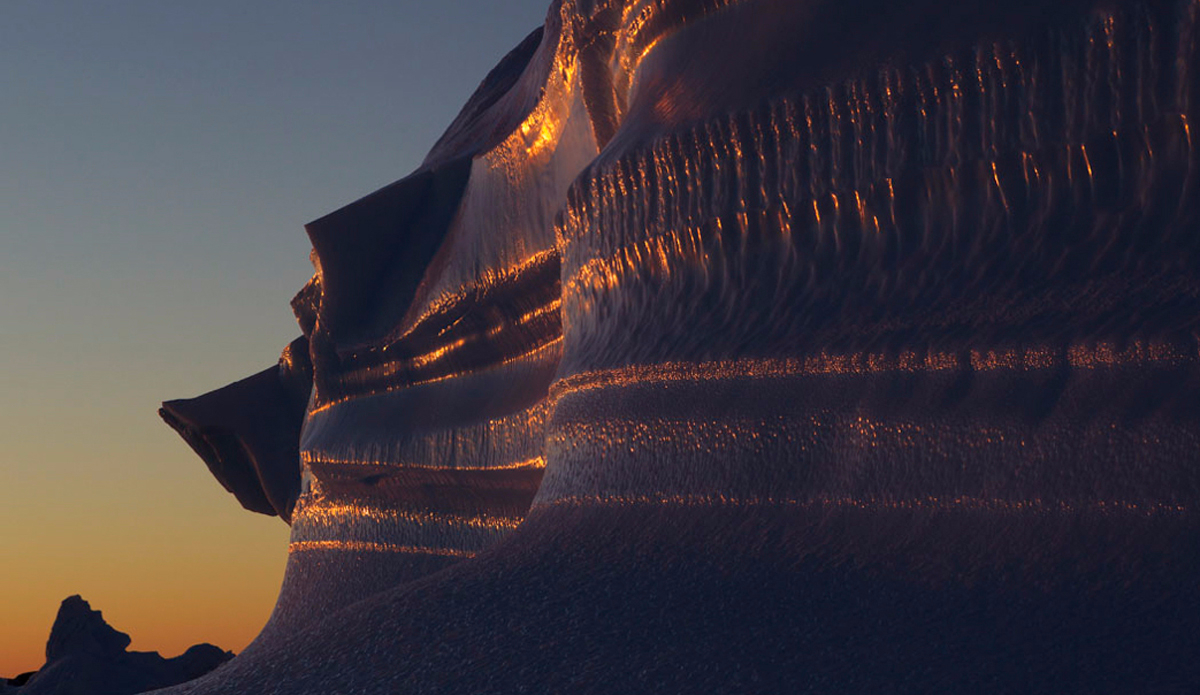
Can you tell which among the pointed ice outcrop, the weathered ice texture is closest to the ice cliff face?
the pointed ice outcrop

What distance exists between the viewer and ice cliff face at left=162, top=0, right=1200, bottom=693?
0.87 meters

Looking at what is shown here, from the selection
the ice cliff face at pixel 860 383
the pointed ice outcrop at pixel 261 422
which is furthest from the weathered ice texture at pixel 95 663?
the ice cliff face at pixel 860 383

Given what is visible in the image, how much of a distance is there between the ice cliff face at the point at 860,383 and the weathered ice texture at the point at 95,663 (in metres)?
→ 2.32

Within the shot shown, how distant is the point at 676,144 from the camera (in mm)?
1296

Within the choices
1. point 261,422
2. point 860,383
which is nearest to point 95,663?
point 261,422

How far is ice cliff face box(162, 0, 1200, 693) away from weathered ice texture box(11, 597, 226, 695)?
2.32m

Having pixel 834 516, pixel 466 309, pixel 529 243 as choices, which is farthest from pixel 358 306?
pixel 834 516

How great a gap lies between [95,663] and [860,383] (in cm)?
292

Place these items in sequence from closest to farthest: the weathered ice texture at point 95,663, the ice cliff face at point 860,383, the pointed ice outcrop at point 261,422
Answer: the ice cliff face at point 860,383 → the pointed ice outcrop at point 261,422 → the weathered ice texture at point 95,663

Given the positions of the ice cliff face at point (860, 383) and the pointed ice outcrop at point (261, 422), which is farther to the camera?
the pointed ice outcrop at point (261, 422)

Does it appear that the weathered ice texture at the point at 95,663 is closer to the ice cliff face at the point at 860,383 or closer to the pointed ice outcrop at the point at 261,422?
the pointed ice outcrop at the point at 261,422

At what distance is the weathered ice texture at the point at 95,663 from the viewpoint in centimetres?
335

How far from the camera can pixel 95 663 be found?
3.49 meters

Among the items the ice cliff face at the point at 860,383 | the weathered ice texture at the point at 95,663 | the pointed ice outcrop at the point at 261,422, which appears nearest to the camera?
the ice cliff face at the point at 860,383
